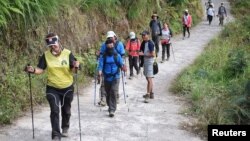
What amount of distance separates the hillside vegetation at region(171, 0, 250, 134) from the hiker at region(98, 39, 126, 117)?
1911 mm

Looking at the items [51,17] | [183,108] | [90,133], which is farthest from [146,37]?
[90,133]

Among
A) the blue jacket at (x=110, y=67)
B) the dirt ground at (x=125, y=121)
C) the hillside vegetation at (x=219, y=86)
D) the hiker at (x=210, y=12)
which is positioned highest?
the hiker at (x=210, y=12)

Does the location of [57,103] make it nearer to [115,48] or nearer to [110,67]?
[110,67]

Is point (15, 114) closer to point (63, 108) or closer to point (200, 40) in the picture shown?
point (63, 108)

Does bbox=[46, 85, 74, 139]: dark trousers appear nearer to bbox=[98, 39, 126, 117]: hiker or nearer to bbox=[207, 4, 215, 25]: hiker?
bbox=[98, 39, 126, 117]: hiker

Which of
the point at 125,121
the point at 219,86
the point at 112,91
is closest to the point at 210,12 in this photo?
the point at 219,86

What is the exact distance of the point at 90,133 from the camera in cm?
803

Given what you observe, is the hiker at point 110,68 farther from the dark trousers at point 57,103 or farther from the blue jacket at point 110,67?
the dark trousers at point 57,103

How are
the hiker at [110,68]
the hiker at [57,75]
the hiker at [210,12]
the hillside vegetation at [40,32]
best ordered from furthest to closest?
the hiker at [210,12], the hillside vegetation at [40,32], the hiker at [110,68], the hiker at [57,75]

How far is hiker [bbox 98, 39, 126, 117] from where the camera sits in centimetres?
889

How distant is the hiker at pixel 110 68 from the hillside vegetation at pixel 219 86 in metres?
1.91

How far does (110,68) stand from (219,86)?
17.0 ft

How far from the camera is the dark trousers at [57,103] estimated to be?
7.29 m

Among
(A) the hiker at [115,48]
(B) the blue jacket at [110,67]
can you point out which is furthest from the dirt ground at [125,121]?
(B) the blue jacket at [110,67]
